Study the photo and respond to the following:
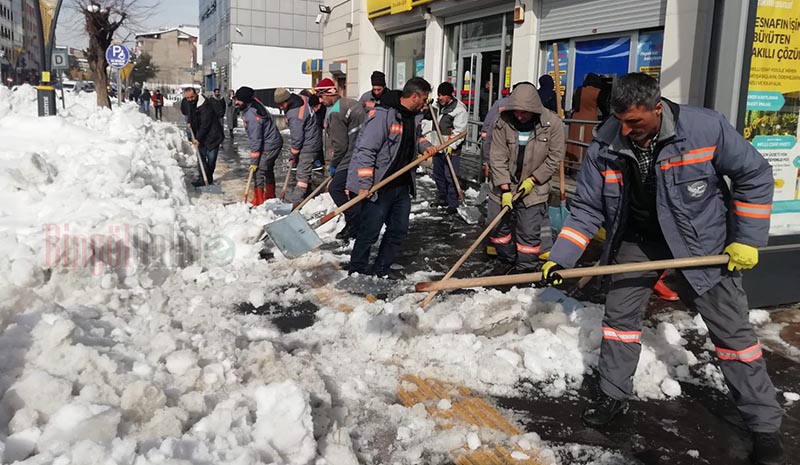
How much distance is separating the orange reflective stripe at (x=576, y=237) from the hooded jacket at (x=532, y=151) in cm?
252

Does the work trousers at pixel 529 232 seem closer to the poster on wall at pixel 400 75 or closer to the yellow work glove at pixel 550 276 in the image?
the yellow work glove at pixel 550 276

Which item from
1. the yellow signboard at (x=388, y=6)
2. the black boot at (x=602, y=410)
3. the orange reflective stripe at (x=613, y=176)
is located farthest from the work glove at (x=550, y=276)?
the yellow signboard at (x=388, y=6)

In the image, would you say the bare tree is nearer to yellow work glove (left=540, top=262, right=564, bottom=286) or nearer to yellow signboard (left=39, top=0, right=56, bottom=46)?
yellow signboard (left=39, top=0, right=56, bottom=46)

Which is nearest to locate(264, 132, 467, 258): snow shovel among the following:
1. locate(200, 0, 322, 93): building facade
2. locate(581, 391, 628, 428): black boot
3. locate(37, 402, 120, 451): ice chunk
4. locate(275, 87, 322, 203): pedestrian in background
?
locate(275, 87, 322, 203): pedestrian in background

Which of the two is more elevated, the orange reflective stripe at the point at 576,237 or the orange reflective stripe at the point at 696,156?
the orange reflective stripe at the point at 696,156

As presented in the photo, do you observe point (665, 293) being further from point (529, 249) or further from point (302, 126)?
point (302, 126)

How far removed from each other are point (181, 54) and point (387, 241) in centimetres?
9678

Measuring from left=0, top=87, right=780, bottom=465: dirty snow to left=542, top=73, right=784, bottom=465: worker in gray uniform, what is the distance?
2.01 ft

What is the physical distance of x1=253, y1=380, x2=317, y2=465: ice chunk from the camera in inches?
112

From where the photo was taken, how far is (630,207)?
3.37 metres

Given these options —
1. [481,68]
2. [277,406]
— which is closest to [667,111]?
[277,406]

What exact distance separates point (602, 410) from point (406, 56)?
14.9m

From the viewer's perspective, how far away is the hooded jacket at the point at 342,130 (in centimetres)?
758

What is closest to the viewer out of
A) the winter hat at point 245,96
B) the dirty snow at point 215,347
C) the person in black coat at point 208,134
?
the dirty snow at point 215,347
